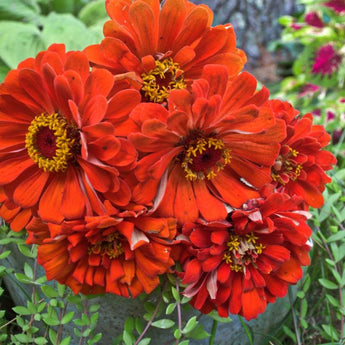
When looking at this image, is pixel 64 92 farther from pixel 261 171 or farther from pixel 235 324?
pixel 235 324

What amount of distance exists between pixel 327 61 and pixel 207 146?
6.36 feet

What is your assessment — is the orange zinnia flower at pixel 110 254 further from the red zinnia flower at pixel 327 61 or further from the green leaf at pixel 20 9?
the green leaf at pixel 20 9

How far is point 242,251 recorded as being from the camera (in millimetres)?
737

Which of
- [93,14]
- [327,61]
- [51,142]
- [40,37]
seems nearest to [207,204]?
[51,142]

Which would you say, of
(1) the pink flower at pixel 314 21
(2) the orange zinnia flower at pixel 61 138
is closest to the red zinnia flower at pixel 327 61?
(1) the pink flower at pixel 314 21

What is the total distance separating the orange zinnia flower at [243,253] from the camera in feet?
2.38

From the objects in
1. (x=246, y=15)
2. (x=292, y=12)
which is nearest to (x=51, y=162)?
(x=246, y=15)

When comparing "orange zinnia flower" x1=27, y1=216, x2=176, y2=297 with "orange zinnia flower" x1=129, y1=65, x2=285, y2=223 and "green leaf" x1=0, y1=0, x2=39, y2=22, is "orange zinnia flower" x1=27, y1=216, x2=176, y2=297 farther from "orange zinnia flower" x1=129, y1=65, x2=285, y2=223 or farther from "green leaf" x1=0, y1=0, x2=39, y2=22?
"green leaf" x1=0, y1=0, x2=39, y2=22

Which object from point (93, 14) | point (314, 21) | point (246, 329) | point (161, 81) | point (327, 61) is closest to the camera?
point (161, 81)

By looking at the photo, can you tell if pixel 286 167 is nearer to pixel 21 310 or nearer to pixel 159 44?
pixel 159 44

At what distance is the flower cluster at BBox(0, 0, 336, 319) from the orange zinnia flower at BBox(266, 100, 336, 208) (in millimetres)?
49

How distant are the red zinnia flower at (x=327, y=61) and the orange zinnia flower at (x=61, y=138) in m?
1.96

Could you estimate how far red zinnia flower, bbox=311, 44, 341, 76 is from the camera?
7.95 feet

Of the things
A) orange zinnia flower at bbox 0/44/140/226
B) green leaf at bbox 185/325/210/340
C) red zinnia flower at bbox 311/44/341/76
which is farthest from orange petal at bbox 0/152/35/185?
A: red zinnia flower at bbox 311/44/341/76
